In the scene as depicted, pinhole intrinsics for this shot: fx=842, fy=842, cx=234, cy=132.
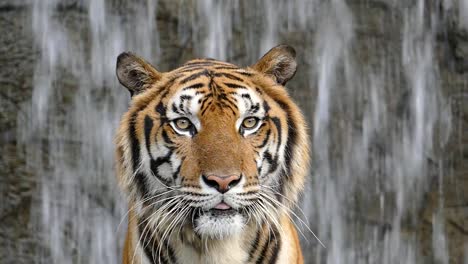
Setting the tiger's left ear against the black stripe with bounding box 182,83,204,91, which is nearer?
the black stripe with bounding box 182,83,204,91

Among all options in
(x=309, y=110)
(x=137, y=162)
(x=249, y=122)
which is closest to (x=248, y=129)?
(x=249, y=122)

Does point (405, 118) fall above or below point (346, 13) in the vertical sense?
below

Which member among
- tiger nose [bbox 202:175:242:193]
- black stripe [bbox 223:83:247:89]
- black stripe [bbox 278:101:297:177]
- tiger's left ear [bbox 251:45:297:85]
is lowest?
tiger nose [bbox 202:175:242:193]

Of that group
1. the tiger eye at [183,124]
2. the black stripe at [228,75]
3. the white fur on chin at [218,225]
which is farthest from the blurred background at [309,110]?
the white fur on chin at [218,225]

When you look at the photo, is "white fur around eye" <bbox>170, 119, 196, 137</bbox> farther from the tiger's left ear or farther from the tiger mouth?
the tiger's left ear

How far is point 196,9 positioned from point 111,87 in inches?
38.0

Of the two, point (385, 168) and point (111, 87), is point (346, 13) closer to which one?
point (385, 168)

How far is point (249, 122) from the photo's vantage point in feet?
11.4

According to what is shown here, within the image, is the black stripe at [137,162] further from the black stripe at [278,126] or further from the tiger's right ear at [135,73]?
the black stripe at [278,126]

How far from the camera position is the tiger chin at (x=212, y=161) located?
10.8 ft

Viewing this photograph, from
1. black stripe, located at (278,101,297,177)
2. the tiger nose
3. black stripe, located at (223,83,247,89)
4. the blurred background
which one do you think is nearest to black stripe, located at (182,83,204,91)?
black stripe, located at (223,83,247,89)

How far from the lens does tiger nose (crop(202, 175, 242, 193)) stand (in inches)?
127

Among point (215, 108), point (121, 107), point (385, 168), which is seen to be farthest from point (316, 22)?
point (215, 108)

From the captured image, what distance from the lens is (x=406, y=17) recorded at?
6859 mm
